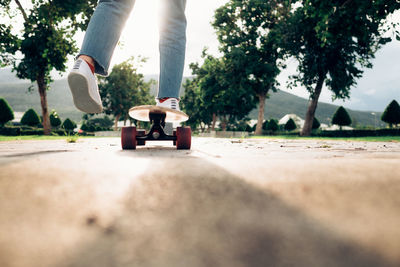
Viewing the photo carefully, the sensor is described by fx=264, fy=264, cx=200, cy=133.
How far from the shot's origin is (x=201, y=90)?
3008 centimetres

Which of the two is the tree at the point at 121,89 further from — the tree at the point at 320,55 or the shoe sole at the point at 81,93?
the shoe sole at the point at 81,93

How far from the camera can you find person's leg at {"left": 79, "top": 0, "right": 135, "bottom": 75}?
6.61ft

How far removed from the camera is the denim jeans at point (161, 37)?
203 cm

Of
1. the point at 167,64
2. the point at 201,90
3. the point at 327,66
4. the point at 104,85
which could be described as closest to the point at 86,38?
the point at 167,64

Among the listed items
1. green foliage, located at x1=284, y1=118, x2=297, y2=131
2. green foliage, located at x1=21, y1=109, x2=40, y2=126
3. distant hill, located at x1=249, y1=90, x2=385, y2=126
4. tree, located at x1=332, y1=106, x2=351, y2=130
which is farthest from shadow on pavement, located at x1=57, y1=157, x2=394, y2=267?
distant hill, located at x1=249, y1=90, x2=385, y2=126

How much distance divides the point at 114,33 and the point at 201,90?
28.3 metres

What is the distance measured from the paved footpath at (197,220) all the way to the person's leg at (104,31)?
1532 mm

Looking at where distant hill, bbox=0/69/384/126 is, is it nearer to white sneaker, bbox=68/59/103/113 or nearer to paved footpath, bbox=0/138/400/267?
white sneaker, bbox=68/59/103/113

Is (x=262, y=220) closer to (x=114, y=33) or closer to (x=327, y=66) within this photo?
(x=114, y=33)

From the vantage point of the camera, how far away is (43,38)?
44.1ft

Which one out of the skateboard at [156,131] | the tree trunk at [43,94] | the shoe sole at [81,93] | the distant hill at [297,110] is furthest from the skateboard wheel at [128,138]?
the distant hill at [297,110]

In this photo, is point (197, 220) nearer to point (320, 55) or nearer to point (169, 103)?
point (169, 103)

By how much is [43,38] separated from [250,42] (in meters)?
18.4

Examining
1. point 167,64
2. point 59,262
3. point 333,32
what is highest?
point 333,32
